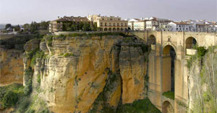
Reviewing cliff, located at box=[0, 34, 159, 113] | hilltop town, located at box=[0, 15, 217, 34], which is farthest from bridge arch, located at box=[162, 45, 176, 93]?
hilltop town, located at box=[0, 15, 217, 34]

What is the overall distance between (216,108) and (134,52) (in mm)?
13430

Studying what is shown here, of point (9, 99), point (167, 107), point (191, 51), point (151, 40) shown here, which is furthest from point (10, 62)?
point (191, 51)

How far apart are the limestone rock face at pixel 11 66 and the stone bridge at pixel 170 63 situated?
56.1 ft

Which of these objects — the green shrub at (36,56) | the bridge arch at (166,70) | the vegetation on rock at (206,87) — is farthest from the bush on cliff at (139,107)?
the green shrub at (36,56)

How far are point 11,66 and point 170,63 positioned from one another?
849 inches

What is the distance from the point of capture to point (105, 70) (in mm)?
24656

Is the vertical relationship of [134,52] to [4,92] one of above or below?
above

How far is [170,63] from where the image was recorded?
24.2 meters

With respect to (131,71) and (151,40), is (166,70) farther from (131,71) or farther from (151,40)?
(151,40)

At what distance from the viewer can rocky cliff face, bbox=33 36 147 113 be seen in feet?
70.2

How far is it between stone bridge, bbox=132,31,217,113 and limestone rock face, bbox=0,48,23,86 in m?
17.1

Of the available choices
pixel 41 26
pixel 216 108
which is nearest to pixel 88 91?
pixel 216 108

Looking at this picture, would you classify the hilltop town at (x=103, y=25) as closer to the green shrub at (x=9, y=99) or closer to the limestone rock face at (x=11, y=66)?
the limestone rock face at (x=11, y=66)

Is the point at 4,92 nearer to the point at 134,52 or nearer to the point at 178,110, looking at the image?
the point at 134,52
